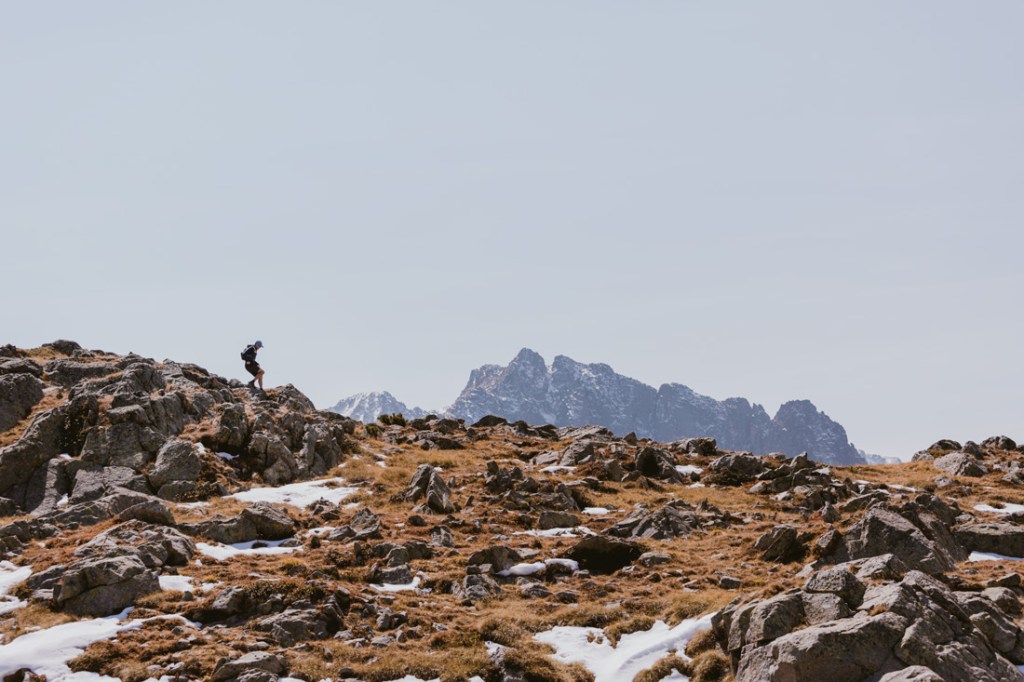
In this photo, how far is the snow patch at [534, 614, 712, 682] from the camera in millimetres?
21125

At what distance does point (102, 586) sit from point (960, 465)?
172 ft

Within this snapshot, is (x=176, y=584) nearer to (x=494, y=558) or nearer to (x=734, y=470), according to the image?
(x=494, y=558)

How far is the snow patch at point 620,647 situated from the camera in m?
21.1

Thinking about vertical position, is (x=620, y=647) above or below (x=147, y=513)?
below

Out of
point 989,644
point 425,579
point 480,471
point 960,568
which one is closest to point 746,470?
point 480,471

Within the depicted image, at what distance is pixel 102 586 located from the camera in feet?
78.4

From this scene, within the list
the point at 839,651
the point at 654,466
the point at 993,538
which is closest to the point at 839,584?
the point at 839,651

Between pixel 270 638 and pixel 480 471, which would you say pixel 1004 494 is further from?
pixel 270 638

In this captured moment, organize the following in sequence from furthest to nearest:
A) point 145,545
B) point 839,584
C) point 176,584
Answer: point 145,545 < point 176,584 < point 839,584

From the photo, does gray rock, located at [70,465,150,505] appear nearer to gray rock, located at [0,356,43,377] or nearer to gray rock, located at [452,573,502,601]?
gray rock, located at [0,356,43,377]

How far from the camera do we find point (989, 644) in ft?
57.4

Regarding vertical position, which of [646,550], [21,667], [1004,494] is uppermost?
[1004,494]

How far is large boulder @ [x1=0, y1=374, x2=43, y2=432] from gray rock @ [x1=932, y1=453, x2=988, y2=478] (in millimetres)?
58616

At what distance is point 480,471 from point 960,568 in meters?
28.6
